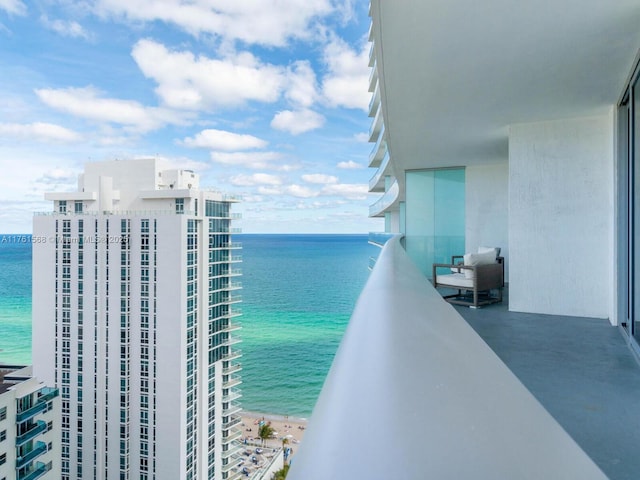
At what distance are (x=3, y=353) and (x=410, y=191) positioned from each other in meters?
32.2

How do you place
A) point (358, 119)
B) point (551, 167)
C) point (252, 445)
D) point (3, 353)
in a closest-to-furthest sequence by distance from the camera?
point (551, 167)
point (252, 445)
point (3, 353)
point (358, 119)

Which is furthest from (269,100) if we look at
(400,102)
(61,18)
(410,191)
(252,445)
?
(400,102)

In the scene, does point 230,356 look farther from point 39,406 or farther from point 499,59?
point 499,59

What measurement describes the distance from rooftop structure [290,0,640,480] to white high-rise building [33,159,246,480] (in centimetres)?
1687

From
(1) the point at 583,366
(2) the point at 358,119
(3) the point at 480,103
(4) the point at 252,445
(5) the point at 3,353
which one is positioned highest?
(2) the point at 358,119

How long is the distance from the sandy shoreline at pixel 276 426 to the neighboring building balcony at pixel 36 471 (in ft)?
32.0

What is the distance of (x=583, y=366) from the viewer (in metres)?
3.62

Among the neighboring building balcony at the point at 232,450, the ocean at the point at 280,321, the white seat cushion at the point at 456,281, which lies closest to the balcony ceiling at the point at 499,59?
the white seat cushion at the point at 456,281

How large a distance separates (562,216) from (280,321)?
33709 mm

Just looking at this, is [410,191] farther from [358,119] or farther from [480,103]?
[358,119]

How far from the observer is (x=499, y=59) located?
3.95m

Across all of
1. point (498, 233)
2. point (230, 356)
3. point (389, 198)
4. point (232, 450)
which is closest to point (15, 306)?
point (230, 356)

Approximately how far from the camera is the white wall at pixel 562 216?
217 inches

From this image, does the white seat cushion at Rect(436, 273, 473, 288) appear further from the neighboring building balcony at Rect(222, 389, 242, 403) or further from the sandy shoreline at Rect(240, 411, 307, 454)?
the neighboring building balcony at Rect(222, 389, 242, 403)
